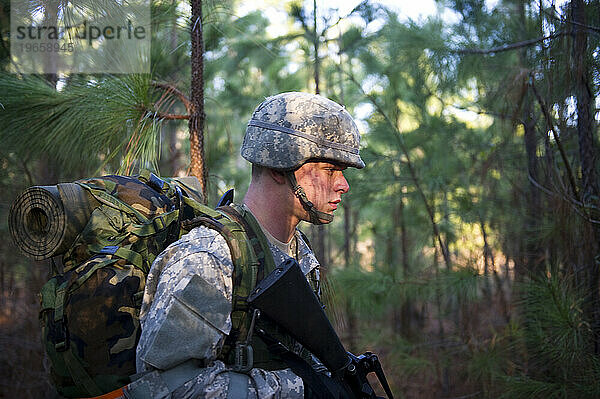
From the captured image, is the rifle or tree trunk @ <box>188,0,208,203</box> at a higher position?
tree trunk @ <box>188,0,208,203</box>

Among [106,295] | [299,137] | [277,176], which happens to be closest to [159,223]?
[106,295]

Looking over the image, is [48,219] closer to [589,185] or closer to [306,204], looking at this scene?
[306,204]

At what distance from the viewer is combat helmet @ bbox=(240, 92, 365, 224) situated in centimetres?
152

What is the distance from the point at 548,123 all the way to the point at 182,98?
1788mm

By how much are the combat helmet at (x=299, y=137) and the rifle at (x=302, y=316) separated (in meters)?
0.29

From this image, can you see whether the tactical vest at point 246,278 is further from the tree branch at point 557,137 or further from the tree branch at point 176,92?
the tree branch at point 557,137

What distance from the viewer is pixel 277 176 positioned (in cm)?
155

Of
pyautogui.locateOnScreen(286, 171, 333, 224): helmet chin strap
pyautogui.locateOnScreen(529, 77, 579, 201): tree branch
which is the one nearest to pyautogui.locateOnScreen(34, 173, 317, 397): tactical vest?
pyautogui.locateOnScreen(286, 171, 333, 224): helmet chin strap

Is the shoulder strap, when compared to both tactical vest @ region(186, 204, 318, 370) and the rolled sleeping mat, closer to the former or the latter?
tactical vest @ region(186, 204, 318, 370)

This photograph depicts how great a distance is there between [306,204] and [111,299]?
0.58 m

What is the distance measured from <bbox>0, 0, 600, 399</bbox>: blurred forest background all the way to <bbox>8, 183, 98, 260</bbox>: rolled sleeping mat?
0.75 metres

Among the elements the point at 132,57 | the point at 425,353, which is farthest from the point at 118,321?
the point at 425,353

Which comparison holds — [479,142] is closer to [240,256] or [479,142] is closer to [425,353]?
[425,353]

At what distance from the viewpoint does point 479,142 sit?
562cm
